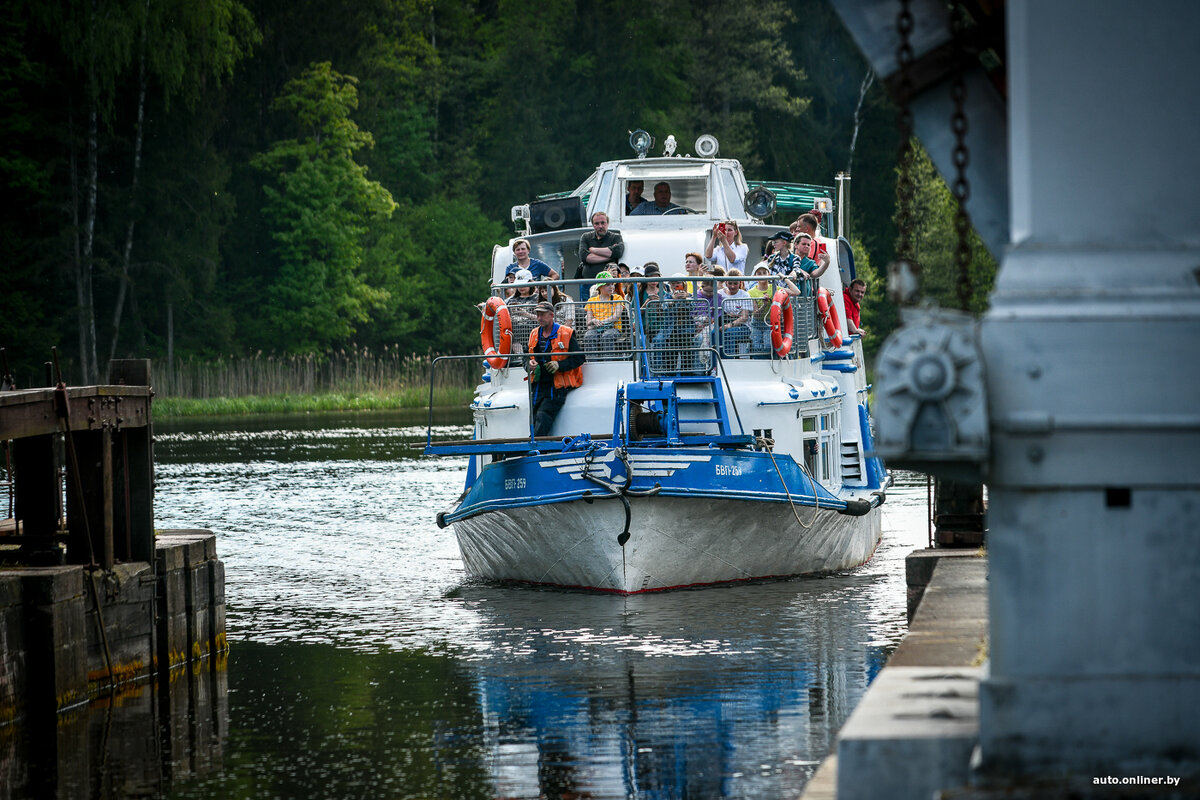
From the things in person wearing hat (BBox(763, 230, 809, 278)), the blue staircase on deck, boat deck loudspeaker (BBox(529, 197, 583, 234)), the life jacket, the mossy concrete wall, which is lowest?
the mossy concrete wall

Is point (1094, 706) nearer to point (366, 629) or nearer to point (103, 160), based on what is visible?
point (366, 629)

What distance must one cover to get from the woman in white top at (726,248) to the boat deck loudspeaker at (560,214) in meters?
1.80

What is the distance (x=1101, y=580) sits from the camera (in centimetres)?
498

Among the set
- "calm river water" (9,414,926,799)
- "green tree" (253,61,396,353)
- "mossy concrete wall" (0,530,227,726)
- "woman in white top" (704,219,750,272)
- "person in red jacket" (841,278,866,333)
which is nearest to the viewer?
"calm river water" (9,414,926,799)

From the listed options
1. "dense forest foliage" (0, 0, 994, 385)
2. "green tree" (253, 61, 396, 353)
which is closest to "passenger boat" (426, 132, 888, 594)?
"dense forest foliage" (0, 0, 994, 385)

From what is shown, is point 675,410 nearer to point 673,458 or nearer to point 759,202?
point 673,458

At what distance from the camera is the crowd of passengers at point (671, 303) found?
56.4ft

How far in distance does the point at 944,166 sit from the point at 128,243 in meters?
54.5

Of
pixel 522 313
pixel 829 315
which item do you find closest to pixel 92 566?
pixel 522 313

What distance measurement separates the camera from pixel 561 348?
1716 cm

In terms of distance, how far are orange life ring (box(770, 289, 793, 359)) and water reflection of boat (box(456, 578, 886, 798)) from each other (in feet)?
7.95

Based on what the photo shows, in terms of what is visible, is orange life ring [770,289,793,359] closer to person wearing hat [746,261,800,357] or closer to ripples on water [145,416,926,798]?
person wearing hat [746,261,800,357]

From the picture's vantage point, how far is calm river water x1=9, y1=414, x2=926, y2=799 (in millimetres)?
10000

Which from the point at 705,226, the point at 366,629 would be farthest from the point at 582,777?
the point at 705,226
